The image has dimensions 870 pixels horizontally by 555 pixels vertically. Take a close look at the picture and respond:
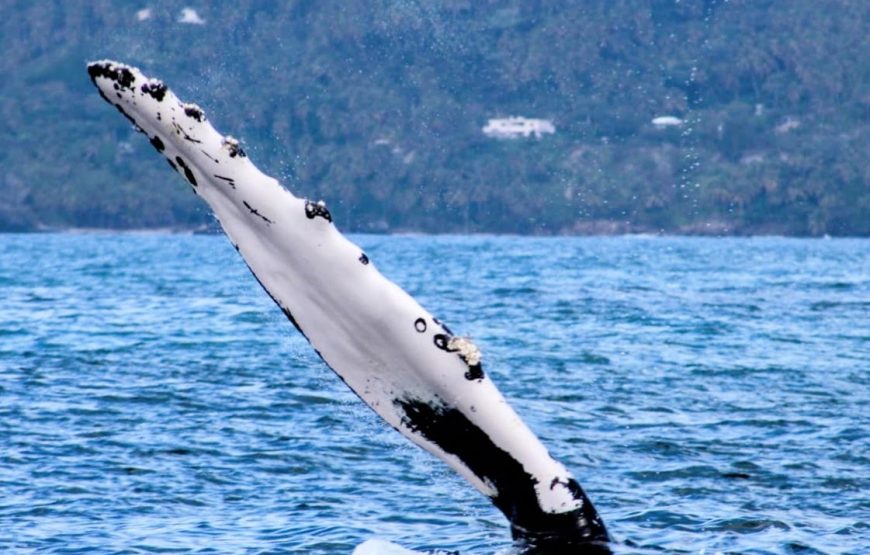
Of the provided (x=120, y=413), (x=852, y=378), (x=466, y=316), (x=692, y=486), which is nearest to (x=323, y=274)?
(x=692, y=486)

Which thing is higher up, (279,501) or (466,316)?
(466,316)

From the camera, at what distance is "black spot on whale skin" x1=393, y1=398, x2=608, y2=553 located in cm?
673

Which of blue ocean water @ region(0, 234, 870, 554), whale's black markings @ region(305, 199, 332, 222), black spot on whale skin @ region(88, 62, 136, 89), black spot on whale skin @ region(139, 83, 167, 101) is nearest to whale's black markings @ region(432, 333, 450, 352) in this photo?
whale's black markings @ region(305, 199, 332, 222)

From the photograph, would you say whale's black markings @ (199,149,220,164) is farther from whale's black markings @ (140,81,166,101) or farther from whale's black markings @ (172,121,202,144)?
whale's black markings @ (140,81,166,101)

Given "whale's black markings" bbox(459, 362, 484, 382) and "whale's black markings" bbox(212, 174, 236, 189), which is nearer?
"whale's black markings" bbox(212, 174, 236, 189)

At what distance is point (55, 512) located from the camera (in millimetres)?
12516

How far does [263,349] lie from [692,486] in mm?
16028

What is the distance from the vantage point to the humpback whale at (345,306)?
6.23m

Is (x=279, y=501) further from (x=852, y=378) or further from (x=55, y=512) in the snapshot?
(x=852, y=378)

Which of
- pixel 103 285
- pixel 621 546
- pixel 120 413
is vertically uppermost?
pixel 103 285

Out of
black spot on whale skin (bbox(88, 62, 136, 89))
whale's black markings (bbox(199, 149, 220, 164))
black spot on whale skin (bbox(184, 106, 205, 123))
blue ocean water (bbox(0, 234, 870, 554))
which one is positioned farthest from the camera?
blue ocean water (bbox(0, 234, 870, 554))

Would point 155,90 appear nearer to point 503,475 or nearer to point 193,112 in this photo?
point 193,112

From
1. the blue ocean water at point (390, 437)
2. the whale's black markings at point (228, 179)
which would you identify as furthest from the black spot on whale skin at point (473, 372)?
the blue ocean water at point (390, 437)

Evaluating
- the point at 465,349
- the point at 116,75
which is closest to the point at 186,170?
the point at 116,75
